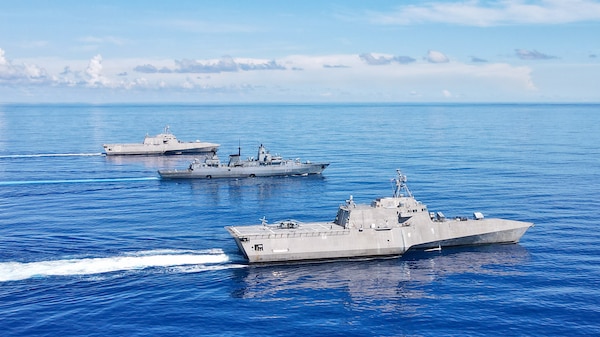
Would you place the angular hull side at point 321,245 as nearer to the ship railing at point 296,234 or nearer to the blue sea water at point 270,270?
the ship railing at point 296,234

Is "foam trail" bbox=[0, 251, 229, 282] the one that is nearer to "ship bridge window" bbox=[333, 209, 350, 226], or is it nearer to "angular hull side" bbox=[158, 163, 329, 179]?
"ship bridge window" bbox=[333, 209, 350, 226]

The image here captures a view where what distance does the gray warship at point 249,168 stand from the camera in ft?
467

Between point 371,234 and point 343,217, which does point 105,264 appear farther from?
point 371,234

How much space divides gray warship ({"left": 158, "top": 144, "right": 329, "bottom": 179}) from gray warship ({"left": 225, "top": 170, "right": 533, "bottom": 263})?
66498mm

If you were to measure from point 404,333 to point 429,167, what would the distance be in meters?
95.9

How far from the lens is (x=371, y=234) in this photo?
75000mm

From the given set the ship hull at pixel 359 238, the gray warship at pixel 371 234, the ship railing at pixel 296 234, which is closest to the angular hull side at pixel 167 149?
the gray warship at pixel 371 234

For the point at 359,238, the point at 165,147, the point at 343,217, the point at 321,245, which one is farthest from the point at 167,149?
the point at 359,238

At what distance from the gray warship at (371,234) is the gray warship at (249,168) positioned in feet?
218

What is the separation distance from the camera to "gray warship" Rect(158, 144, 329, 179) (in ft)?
467

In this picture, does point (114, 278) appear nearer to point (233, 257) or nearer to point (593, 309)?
point (233, 257)

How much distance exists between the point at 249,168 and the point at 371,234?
7295 centimetres

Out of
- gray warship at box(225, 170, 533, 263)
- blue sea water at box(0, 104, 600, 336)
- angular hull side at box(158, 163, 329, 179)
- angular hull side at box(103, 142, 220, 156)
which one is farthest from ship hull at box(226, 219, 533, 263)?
angular hull side at box(103, 142, 220, 156)

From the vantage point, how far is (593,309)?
56562 millimetres
